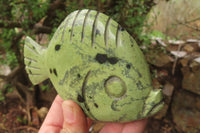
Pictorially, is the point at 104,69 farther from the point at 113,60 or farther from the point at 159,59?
the point at 159,59

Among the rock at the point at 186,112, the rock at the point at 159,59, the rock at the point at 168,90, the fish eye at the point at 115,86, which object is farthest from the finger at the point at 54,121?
the rock at the point at 186,112

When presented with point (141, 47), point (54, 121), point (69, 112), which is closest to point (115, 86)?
point (69, 112)

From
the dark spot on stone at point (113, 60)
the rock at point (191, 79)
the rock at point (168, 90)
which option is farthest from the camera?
the rock at point (168, 90)

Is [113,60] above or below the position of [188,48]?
above

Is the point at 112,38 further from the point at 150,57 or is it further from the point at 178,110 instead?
the point at 178,110

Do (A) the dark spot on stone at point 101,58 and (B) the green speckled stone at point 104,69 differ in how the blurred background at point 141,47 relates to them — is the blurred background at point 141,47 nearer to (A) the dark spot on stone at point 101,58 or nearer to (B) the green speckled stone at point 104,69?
(B) the green speckled stone at point 104,69

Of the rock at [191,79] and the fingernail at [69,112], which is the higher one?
the fingernail at [69,112]

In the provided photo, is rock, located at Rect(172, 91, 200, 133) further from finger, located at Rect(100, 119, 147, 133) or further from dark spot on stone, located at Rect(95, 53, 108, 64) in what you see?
dark spot on stone, located at Rect(95, 53, 108, 64)
